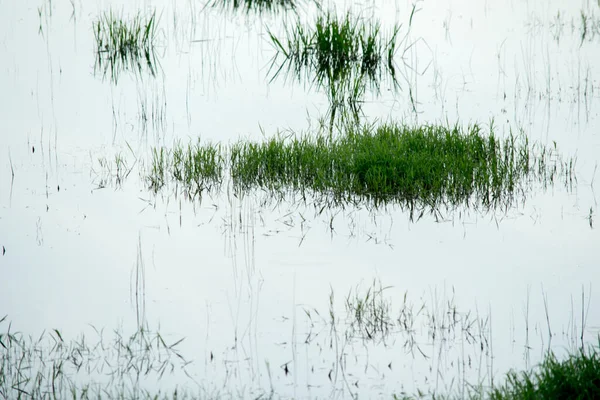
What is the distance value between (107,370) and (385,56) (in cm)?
678

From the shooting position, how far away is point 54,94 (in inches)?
333

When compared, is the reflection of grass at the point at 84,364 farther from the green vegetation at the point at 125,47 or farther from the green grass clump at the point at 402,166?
the green vegetation at the point at 125,47

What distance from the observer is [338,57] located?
30.3 feet

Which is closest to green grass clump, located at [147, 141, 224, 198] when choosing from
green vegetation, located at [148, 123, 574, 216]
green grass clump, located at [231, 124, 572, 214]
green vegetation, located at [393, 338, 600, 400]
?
green vegetation, located at [148, 123, 574, 216]

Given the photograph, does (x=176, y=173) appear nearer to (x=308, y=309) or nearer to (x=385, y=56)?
(x=308, y=309)

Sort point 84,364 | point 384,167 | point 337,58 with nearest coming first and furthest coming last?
point 84,364 → point 384,167 → point 337,58

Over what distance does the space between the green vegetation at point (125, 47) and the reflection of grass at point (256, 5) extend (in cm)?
206

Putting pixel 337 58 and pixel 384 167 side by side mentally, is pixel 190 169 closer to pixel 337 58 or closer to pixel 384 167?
pixel 384 167

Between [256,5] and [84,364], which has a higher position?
[256,5]

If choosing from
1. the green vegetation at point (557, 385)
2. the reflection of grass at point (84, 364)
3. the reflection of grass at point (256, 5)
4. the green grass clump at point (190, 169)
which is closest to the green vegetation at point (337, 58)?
the green grass clump at point (190, 169)

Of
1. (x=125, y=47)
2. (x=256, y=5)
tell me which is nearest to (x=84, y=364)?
(x=125, y=47)

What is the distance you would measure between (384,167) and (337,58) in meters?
3.68

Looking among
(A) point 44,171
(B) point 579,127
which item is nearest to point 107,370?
(A) point 44,171

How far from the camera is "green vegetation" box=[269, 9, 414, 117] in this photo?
887cm
